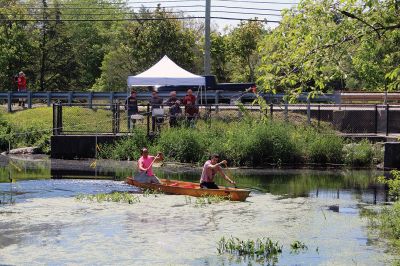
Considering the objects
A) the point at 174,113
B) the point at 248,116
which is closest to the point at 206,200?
the point at 248,116

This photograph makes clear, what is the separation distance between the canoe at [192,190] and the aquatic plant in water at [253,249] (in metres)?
6.26

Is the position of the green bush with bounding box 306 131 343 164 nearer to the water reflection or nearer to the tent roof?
the water reflection

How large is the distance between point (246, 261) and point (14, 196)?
10606mm

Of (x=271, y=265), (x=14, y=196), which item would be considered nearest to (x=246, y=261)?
(x=271, y=265)

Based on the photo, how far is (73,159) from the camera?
120 ft

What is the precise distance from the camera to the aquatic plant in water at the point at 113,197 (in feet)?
75.8

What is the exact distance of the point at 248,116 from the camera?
35969mm

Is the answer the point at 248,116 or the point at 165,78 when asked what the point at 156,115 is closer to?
the point at 165,78

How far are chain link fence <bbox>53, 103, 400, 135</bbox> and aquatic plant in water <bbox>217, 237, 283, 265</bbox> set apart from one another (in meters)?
19.3

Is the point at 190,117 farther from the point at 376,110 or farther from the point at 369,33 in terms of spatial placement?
the point at 369,33

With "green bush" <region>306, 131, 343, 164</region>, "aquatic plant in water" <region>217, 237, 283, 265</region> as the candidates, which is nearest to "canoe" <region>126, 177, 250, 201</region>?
"aquatic plant in water" <region>217, 237, 283, 265</region>

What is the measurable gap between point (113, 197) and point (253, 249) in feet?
26.4

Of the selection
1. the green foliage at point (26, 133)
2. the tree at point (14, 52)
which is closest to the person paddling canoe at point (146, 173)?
the green foliage at point (26, 133)

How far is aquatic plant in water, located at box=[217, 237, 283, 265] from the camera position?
15.6m
